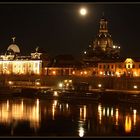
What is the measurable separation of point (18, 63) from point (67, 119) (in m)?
46.9

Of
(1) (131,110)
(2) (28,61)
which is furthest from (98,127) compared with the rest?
(2) (28,61)

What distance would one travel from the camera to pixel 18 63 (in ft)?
248

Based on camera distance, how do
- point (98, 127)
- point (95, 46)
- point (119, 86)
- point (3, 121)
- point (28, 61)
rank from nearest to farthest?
point (98, 127) < point (3, 121) < point (119, 86) < point (28, 61) < point (95, 46)

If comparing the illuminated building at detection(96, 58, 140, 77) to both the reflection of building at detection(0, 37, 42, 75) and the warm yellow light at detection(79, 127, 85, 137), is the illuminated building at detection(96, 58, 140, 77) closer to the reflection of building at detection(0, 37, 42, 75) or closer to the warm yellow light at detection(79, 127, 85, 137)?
the reflection of building at detection(0, 37, 42, 75)

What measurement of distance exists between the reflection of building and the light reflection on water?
111 feet

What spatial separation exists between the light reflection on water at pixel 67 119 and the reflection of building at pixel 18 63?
33939mm

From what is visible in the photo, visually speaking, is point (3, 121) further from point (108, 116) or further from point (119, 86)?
point (119, 86)

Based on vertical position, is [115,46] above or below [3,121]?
above

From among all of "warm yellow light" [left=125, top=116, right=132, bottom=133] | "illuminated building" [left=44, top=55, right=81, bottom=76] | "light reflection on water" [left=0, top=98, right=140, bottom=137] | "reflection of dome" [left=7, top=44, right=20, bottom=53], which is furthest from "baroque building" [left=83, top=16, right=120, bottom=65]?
"warm yellow light" [left=125, top=116, right=132, bottom=133]

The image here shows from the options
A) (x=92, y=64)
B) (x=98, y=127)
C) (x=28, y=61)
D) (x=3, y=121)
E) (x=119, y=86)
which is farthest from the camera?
(x=28, y=61)

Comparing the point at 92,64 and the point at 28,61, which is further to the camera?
the point at 28,61

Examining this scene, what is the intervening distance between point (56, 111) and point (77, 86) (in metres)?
11.5

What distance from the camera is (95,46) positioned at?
7981 cm

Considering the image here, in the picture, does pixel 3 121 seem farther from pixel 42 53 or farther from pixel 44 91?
pixel 42 53
